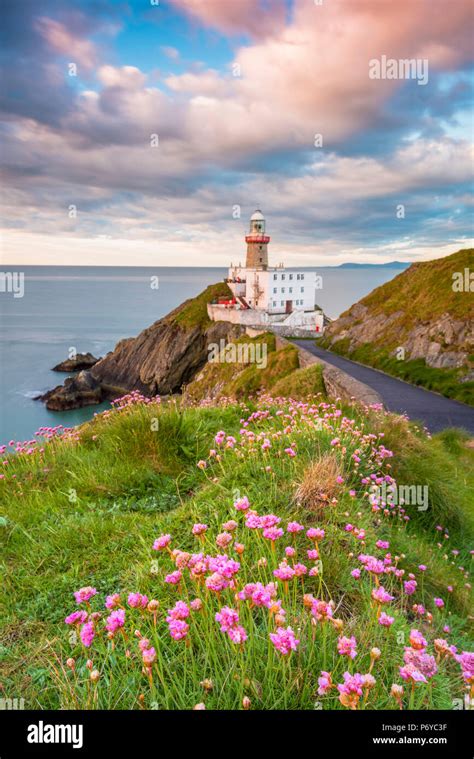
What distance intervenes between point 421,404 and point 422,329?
440 inches

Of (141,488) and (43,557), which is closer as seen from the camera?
(43,557)

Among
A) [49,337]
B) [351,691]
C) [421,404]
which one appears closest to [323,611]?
[351,691]

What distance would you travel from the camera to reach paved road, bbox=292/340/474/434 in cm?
1622

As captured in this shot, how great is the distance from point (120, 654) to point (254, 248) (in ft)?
260

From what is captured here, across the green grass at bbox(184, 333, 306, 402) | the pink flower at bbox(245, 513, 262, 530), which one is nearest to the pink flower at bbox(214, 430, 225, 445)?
the pink flower at bbox(245, 513, 262, 530)

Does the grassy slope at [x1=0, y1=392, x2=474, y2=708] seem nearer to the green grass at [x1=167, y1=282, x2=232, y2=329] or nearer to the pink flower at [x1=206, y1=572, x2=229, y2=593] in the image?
the pink flower at [x1=206, y1=572, x2=229, y2=593]

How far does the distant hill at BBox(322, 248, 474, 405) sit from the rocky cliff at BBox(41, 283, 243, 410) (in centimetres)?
2633

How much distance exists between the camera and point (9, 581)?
4.03m

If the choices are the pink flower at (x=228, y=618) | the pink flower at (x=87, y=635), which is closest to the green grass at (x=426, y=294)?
the pink flower at (x=228, y=618)

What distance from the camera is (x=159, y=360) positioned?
203ft

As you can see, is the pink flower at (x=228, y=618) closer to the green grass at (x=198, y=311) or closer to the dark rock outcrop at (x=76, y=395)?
the dark rock outcrop at (x=76, y=395)

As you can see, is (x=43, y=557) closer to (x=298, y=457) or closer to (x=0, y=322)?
(x=298, y=457)

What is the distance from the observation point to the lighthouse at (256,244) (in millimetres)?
77062
